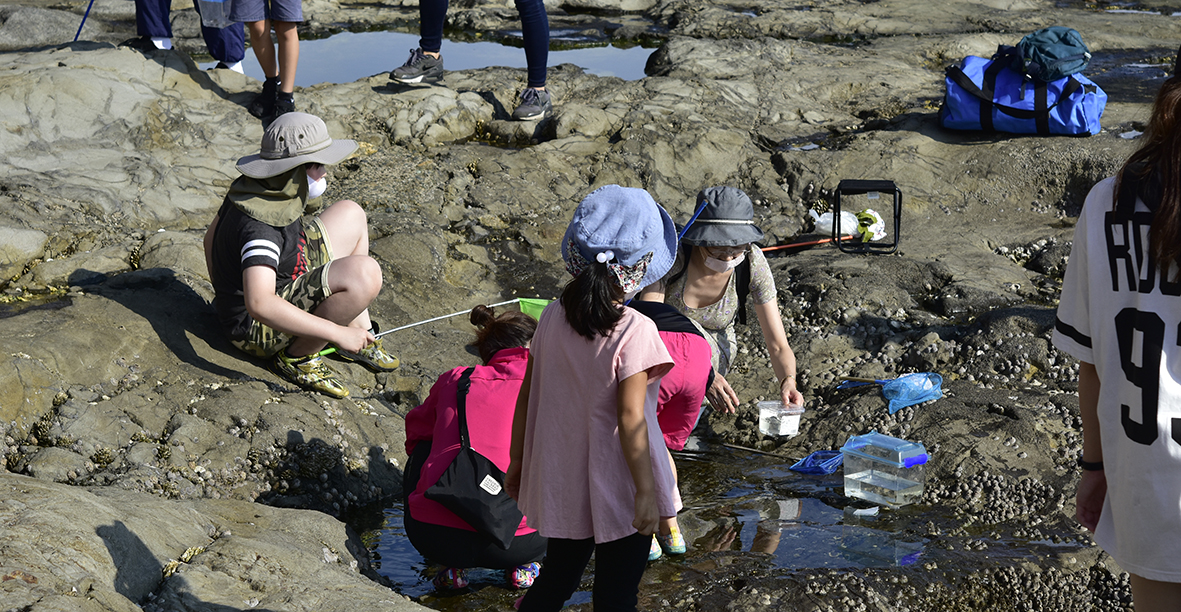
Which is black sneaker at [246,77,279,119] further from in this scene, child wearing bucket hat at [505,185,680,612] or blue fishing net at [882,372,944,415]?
child wearing bucket hat at [505,185,680,612]

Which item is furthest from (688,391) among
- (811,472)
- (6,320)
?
(6,320)

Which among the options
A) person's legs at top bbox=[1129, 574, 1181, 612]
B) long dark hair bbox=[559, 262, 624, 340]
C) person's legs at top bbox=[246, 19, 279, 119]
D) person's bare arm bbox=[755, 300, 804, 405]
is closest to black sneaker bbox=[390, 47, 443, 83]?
person's legs at top bbox=[246, 19, 279, 119]

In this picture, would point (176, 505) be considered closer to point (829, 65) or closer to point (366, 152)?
point (366, 152)

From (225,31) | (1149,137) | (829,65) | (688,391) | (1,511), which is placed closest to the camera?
(1149,137)

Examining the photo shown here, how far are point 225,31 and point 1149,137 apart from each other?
645cm

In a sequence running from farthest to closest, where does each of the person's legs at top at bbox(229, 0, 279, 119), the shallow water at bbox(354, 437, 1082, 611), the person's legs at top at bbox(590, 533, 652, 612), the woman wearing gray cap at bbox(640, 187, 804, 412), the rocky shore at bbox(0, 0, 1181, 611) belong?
the person's legs at top at bbox(229, 0, 279, 119) < the woman wearing gray cap at bbox(640, 187, 804, 412) < the shallow water at bbox(354, 437, 1082, 611) < the rocky shore at bbox(0, 0, 1181, 611) < the person's legs at top at bbox(590, 533, 652, 612)

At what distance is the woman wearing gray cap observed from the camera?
3.50 metres

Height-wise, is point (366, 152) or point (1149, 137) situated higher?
point (1149, 137)

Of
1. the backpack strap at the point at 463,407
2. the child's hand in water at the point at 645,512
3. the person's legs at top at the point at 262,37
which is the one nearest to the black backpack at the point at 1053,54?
the person's legs at top at the point at 262,37

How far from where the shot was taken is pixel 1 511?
234 centimetres

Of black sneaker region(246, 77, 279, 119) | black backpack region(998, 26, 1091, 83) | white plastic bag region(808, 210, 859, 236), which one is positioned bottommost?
white plastic bag region(808, 210, 859, 236)

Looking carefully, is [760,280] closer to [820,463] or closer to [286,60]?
[820,463]

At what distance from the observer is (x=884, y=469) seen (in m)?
3.63

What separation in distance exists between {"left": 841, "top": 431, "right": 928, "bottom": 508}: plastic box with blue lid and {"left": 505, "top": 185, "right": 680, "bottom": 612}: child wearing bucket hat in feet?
4.88
